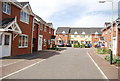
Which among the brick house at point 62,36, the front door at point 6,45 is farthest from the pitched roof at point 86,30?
the front door at point 6,45

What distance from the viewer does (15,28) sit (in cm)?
1550

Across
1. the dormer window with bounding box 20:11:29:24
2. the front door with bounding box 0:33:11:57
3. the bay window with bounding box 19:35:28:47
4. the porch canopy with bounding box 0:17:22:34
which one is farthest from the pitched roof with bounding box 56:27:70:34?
the porch canopy with bounding box 0:17:22:34

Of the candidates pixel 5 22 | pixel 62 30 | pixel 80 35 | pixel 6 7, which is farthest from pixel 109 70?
pixel 62 30

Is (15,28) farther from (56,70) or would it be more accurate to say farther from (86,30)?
(86,30)

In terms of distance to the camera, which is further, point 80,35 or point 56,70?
point 80,35

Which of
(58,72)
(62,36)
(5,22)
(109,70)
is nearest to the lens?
(58,72)

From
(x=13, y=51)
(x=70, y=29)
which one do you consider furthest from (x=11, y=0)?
(x=70, y=29)

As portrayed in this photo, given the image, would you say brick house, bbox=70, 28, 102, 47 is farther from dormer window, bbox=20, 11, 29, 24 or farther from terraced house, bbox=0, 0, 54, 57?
dormer window, bbox=20, 11, 29, 24

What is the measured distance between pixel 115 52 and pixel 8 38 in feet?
51.0

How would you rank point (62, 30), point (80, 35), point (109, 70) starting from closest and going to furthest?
point (109, 70)
point (80, 35)
point (62, 30)

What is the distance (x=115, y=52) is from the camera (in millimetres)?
22453

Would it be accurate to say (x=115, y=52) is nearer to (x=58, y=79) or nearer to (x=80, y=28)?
(x=58, y=79)

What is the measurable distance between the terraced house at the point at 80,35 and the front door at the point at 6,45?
46.6 metres

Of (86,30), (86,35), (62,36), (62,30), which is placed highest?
(86,30)
